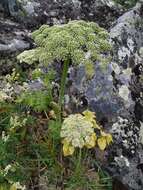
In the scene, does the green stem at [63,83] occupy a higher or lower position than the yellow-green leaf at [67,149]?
higher

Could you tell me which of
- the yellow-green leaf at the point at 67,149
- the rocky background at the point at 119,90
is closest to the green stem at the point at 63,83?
the rocky background at the point at 119,90

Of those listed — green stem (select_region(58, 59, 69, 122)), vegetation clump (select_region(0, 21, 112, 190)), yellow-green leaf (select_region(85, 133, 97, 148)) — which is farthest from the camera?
green stem (select_region(58, 59, 69, 122))

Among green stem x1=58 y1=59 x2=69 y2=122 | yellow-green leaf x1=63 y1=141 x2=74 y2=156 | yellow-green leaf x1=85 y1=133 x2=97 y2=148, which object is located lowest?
yellow-green leaf x1=63 y1=141 x2=74 y2=156

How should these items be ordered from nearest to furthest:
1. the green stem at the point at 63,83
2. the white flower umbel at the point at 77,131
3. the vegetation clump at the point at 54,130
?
the white flower umbel at the point at 77,131 < the vegetation clump at the point at 54,130 < the green stem at the point at 63,83

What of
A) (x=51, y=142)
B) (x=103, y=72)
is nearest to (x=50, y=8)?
(x=103, y=72)

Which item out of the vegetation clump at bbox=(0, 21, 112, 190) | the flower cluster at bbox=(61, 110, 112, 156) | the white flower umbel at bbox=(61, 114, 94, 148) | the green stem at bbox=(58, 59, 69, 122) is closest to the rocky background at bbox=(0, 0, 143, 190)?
the vegetation clump at bbox=(0, 21, 112, 190)

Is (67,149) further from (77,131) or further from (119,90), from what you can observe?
(119,90)

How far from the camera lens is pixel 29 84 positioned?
573 centimetres

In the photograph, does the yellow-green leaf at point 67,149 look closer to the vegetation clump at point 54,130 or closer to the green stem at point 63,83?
the vegetation clump at point 54,130

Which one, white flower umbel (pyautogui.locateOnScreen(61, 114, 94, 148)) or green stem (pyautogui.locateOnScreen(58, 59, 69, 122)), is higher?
green stem (pyautogui.locateOnScreen(58, 59, 69, 122))

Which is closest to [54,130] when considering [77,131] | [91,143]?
[91,143]

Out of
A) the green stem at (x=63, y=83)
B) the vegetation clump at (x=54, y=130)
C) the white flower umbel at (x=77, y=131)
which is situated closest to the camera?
the white flower umbel at (x=77, y=131)

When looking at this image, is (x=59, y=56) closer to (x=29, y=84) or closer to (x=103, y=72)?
(x=103, y=72)

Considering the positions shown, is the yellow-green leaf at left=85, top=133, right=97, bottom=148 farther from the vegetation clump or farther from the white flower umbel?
the white flower umbel
